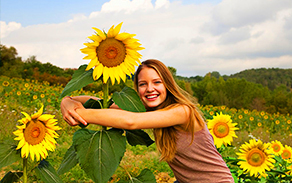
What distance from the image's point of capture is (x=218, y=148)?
3070mm

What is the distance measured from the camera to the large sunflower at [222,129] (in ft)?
9.68

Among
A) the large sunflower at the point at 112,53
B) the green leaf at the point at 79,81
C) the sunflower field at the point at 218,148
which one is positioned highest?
the large sunflower at the point at 112,53

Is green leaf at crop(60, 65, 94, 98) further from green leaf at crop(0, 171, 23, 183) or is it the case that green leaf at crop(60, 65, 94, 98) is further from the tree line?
the tree line

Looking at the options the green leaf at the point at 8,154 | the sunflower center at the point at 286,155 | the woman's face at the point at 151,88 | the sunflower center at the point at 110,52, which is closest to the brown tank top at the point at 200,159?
the woman's face at the point at 151,88

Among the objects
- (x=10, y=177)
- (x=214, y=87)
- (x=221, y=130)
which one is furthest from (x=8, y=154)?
(x=214, y=87)

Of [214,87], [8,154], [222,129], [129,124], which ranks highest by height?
[214,87]

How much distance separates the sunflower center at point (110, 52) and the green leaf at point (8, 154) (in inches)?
34.7

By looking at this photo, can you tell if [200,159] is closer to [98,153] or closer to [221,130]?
[221,130]

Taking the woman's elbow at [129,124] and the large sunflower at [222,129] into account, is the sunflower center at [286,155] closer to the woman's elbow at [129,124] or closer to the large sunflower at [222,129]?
the large sunflower at [222,129]

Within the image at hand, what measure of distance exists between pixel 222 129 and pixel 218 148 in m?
0.26

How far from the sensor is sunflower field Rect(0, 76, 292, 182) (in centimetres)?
276

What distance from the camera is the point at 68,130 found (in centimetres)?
618

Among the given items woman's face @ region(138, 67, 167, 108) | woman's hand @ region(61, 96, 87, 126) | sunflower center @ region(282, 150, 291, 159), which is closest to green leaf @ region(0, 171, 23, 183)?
woman's hand @ region(61, 96, 87, 126)

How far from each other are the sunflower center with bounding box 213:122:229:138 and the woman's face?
1018 millimetres
